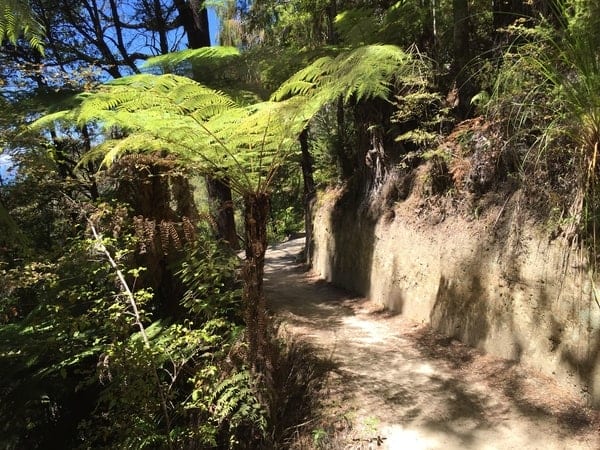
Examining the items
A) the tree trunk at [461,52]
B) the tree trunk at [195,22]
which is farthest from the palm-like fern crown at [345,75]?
the tree trunk at [195,22]

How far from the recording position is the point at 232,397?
3.42 metres

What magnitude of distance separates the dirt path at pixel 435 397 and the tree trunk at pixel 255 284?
33.2 inches

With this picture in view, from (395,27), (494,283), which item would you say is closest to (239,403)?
(494,283)

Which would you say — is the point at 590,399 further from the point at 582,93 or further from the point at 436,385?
the point at 582,93

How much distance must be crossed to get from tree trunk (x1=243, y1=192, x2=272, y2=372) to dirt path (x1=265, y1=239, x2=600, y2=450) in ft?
2.77

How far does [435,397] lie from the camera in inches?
148

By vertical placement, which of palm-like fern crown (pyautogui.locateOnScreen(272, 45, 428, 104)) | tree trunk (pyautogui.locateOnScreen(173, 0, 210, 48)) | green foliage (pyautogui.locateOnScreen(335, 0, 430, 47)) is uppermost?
tree trunk (pyautogui.locateOnScreen(173, 0, 210, 48))

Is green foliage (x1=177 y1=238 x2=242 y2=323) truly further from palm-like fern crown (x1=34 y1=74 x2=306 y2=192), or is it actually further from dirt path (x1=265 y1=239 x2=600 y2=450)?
dirt path (x1=265 y1=239 x2=600 y2=450)

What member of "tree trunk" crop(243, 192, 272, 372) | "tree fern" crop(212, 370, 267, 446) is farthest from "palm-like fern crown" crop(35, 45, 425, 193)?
"tree fern" crop(212, 370, 267, 446)

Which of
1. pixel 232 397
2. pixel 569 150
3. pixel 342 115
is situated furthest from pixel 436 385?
pixel 342 115

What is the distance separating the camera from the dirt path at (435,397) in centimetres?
312

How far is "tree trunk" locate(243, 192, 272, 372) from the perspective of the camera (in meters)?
3.47

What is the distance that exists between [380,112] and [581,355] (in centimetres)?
459

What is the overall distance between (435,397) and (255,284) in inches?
71.8
